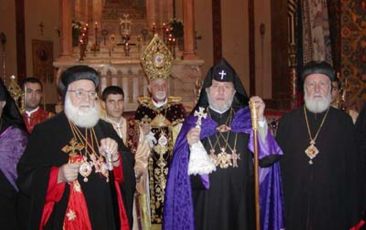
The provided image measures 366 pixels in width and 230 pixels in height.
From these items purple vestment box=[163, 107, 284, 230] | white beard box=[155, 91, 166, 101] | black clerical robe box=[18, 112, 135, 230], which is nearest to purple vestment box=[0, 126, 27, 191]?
black clerical robe box=[18, 112, 135, 230]

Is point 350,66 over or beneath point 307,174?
over

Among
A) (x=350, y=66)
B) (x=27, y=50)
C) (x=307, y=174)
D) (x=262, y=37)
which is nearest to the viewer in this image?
(x=307, y=174)

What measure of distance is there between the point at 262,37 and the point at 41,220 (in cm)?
1581

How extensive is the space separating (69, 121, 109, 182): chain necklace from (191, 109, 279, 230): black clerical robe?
104 cm

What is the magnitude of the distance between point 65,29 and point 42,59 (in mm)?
4319

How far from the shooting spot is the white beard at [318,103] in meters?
5.50

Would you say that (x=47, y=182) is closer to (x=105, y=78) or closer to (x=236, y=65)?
(x=105, y=78)

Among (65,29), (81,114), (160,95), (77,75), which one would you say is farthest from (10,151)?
(65,29)

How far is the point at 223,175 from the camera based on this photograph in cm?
512

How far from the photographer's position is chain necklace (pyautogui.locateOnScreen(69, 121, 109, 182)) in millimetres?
4281

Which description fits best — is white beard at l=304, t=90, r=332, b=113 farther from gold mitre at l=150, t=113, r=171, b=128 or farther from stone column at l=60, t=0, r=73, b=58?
stone column at l=60, t=0, r=73, b=58

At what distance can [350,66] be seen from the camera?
31.0 ft

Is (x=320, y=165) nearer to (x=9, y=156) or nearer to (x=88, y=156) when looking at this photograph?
(x=88, y=156)

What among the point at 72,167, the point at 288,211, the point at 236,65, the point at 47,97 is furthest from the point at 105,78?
the point at 72,167
